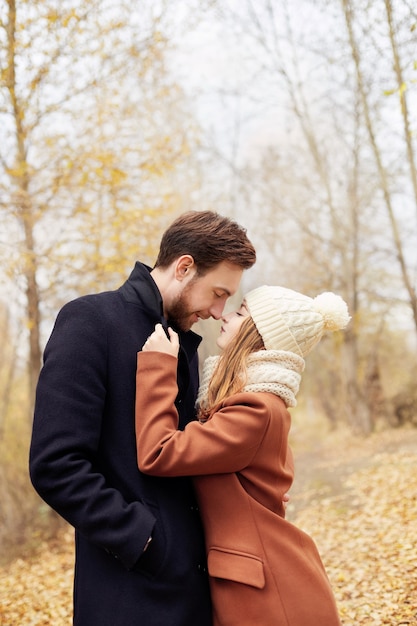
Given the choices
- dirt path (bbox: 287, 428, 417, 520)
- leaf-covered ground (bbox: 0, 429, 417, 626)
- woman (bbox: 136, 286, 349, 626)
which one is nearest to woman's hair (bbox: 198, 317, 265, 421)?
woman (bbox: 136, 286, 349, 626)

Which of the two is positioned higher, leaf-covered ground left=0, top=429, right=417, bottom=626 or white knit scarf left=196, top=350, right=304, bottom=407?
white knit scarf left=196, top=350, right=304, bottom=407

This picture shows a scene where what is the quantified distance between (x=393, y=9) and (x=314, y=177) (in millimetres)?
8405

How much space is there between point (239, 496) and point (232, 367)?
0.48m

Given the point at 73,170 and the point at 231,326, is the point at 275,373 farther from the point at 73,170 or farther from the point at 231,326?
the point at 73,170

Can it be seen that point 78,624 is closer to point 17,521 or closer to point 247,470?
point 247,470

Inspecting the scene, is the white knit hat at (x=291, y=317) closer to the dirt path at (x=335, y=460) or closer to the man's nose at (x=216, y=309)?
the man's nose at (x=216, y=309)

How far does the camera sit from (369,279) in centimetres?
1666

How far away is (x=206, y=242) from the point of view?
2.31 m

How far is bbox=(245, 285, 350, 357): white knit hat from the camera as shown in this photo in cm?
230

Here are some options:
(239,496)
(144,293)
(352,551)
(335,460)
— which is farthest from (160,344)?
(335,460)

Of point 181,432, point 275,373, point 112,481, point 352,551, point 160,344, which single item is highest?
point 160,344

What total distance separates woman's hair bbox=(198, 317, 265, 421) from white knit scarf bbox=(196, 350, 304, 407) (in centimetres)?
3

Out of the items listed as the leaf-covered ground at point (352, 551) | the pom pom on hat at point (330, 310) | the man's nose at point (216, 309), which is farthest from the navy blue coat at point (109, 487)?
the leaf-covered ground at point (352, 551)

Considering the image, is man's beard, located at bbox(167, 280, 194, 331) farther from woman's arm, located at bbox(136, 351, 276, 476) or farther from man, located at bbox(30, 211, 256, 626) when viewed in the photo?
woman's arm, located at bbox(136, 351, 276, 476)
